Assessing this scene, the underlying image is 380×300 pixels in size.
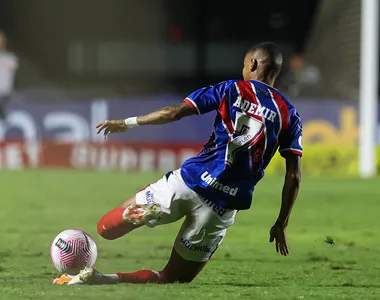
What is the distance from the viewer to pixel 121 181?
61.1ft

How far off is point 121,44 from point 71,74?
1.64 metres

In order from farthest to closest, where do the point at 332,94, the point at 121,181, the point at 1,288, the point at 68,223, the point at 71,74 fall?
the point at 71,74, the point at 332,94, the point at 121,181, the point at 68,223, the point at 1,288

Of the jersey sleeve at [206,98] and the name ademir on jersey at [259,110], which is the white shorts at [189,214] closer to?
the jersey sleeve at [206,98]

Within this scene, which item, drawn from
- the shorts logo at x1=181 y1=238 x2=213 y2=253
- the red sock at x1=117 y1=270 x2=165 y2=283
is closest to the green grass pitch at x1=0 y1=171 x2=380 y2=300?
the red sock at x1=117 y1=270 x2=165 y2=283

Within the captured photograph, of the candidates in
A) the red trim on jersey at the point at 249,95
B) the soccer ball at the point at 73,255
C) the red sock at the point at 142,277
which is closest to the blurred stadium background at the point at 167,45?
the soccer ball at the point at 73,255

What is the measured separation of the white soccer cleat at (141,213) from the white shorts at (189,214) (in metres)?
0.03

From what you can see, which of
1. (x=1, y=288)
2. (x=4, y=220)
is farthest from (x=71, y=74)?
(x=1, y=288)

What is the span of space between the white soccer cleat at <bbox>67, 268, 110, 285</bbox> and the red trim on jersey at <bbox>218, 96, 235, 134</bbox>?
135 cm

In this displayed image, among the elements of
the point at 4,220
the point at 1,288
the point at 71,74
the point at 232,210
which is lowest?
the point at 71,74

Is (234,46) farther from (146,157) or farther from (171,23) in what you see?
(146,157)

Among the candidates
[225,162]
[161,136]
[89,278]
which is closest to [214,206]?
[225,162]

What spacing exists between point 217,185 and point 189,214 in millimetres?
302

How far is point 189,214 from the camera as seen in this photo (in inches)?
275

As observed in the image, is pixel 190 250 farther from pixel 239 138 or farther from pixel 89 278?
pixel 239 138
